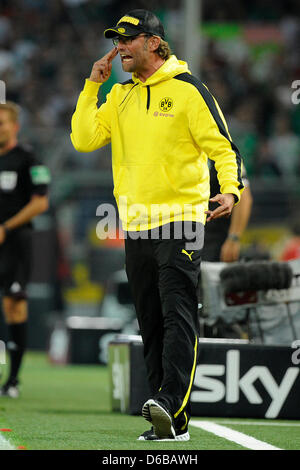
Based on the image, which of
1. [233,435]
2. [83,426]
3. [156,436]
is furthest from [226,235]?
[156,436]

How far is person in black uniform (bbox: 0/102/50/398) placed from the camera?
28.5 feet

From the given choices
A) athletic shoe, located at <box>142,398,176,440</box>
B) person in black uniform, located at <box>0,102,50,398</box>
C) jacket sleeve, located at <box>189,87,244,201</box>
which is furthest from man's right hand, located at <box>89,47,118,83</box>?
person in black uniform, located at <box>0,102,50,398</box>

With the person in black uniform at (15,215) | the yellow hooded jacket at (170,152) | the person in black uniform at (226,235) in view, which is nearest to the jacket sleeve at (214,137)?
the yellow hooded jacket at (170,152)

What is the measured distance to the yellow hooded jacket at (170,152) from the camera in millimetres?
5656

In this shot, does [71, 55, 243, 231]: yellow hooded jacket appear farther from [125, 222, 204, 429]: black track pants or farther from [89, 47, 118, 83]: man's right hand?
[89, 47, 118, 83]: man's right hand

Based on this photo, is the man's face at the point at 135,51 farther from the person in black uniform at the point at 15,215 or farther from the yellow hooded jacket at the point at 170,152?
the person in black uniform at the point at 15,215

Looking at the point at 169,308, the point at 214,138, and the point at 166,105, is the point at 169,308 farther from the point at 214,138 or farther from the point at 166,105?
the point at 166,105

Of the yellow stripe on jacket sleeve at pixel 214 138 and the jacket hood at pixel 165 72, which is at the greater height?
the jacket hood at pixel 165 72

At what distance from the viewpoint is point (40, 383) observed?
10.3 m

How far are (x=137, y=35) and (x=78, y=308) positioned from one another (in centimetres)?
1103

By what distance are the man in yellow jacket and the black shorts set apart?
3.01 m

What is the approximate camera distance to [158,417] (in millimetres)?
5422

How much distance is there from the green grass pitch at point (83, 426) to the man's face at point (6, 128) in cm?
198
